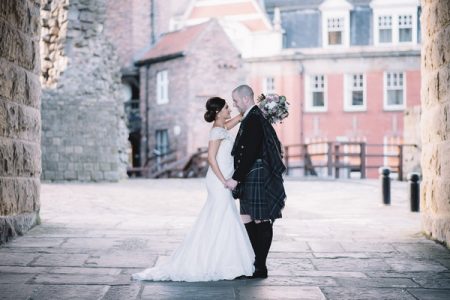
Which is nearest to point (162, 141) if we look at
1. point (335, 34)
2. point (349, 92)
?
point (349, 92)

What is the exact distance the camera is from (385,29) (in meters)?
29.6

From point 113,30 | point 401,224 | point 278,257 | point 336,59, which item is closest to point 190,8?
point 113,30

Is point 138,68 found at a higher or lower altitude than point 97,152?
higher

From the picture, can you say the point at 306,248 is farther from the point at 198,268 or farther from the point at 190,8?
the point at 190,8

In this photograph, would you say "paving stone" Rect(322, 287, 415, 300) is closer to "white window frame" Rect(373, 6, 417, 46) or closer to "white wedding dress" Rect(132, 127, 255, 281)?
"white wedding dress" Rect(132, 127, 255, 281)

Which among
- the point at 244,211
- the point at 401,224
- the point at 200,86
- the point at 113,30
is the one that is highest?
the point at 113,30

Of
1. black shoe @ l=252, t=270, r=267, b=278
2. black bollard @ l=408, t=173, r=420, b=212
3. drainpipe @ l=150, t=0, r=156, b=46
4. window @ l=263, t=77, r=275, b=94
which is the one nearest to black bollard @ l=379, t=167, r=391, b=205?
black bollard @ l=408, t=173, r=420, b=212

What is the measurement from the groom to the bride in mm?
94

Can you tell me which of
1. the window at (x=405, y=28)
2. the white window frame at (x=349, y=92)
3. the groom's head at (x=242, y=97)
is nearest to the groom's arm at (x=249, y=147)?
the groom's head at (x=242, y=97)

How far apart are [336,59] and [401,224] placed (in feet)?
69.3

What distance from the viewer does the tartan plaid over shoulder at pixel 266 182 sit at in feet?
16.8

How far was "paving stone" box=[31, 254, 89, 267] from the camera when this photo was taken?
5.65 metres

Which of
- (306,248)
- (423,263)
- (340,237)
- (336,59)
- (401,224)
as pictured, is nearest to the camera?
(423,263)

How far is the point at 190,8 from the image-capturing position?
3253 centimetres
